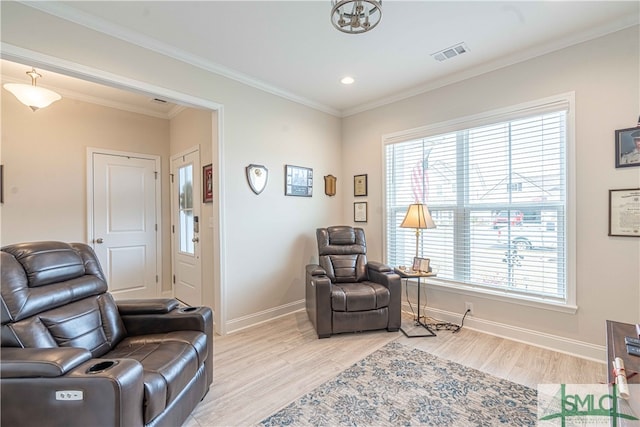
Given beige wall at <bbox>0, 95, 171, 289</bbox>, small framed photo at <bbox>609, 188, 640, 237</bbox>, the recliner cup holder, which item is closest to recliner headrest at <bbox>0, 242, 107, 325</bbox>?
the recliner cup holder

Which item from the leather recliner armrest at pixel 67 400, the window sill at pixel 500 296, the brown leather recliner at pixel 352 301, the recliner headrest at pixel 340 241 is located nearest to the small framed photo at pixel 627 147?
the window sill at pixel 500 296

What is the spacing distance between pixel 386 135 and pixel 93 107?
393 cm

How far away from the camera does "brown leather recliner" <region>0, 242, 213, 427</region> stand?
1252 millimetres

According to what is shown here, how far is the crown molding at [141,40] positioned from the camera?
2.16m

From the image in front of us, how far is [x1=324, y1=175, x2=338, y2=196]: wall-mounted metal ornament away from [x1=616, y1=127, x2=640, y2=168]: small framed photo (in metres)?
3.00

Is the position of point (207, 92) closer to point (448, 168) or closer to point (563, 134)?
point (448, 168)

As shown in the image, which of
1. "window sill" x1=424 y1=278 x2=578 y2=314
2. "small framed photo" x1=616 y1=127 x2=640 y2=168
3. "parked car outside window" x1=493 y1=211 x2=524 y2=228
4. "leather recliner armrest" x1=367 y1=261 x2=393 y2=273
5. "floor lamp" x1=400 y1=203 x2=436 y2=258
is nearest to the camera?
"small framed photo" x1=616 y1=127 x2=640 y2=168

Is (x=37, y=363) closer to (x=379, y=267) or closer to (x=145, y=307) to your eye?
(x=145, y=307)

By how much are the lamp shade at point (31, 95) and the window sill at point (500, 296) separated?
14.5ft

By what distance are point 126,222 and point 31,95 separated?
1.93m

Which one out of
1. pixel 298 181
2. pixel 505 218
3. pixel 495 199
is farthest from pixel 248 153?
pixel 505 218

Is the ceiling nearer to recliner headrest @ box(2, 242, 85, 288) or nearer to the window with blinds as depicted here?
the window with blinds

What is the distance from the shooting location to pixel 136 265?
427 centimetres

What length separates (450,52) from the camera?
112 inches
